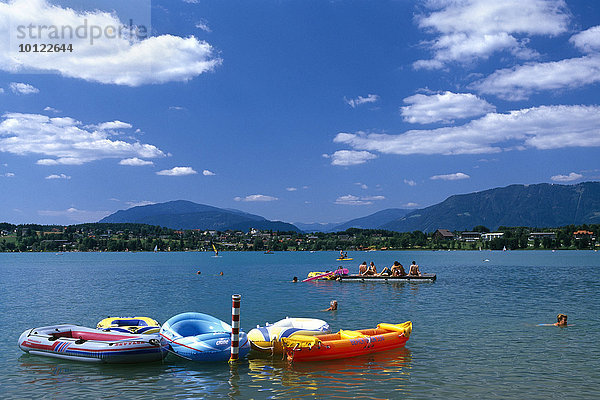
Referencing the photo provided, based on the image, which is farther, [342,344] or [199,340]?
[342,344]

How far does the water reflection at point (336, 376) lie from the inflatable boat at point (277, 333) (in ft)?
1.88

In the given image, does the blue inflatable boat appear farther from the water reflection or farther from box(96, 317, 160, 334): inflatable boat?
box(96, 317, 160, 334): inflatable boat

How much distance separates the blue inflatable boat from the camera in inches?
792

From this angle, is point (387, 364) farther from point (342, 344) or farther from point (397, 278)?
point (397, 278)

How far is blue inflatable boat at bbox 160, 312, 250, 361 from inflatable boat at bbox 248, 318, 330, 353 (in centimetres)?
44

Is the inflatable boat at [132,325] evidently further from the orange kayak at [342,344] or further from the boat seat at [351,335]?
the boat seat at [351,335]

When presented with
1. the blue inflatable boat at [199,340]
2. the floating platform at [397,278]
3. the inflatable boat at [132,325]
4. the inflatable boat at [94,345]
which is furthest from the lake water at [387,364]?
the floating platform at [397,278]

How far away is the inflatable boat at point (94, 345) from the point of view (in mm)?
19719

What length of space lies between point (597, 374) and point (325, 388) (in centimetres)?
1060

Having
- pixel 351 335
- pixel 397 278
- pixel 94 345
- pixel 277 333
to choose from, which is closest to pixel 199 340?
pixel 277 333

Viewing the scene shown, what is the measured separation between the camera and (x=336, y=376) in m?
18.3

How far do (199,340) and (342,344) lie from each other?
6115 millimetres

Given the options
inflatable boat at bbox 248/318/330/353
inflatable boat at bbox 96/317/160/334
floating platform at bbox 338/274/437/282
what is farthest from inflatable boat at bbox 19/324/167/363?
floating platform at bbox 338/274/437/282

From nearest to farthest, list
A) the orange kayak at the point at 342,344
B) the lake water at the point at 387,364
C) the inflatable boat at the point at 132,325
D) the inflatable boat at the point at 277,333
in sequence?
the lake water at the point at 387,364 < the orange kayak at the point at 342,344 < the inflatable boat at the point at 277,333 < the inflatable boat at the point at 132,325
